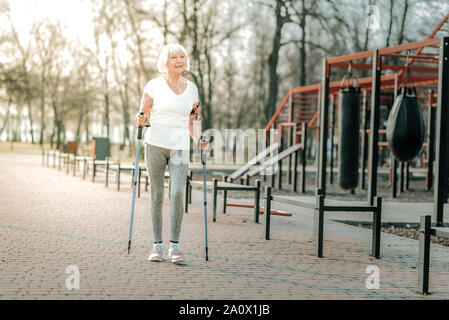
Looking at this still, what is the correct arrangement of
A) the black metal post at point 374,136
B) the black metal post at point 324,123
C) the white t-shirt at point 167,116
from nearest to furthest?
1. the white t-shirt at point 167,116
2. the black metal post at point 374,136
3. the black metal post at point 324,123

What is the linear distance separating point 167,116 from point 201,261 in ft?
4.95

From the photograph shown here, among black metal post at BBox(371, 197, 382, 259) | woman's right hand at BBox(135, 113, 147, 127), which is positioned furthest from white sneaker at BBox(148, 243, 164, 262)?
black metal post at BBox(371, 197, 382, 259)

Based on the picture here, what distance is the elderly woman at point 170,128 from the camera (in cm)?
612

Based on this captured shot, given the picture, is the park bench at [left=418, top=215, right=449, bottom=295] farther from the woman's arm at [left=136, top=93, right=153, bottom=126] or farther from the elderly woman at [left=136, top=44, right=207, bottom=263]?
the woman's arm at [left=136, top=93, right=153, bottom=126]

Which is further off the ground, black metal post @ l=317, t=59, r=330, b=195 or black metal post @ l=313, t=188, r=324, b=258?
black metal post @ l=317, t=59, r=330, b=195

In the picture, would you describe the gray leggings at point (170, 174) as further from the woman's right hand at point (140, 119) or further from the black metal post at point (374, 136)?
the black metal post at point (374, 136)

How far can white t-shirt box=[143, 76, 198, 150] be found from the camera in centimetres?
611

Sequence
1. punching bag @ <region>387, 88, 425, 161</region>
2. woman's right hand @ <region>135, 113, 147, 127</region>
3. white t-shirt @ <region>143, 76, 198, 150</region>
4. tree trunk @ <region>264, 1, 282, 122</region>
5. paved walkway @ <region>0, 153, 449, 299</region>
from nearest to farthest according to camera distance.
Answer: paved walkway @ <region>0, 153, 449, 299</region> < white t-shirt @ <region>143, 76, 198, 150</region> < woman's right hand @ <region>135, 113, 147, 127</region> < punching bag @ <region>387, 88, 425, 161</region> < tree trunk @ <region>264, 1, 282, 122</region>

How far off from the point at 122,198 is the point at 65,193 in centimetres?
167

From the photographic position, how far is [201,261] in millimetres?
6309

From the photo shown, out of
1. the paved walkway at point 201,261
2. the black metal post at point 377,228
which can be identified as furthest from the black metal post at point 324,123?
the black metal post at point 377,228

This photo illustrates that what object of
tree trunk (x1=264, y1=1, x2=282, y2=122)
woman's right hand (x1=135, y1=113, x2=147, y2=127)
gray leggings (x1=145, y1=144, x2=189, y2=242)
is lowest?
gray leggings (x1=145, y1=144, x2=189, y2=242)

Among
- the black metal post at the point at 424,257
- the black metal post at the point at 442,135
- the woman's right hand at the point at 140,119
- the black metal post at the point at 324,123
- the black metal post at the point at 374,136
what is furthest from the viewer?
the black metal post at the point at 324,123
